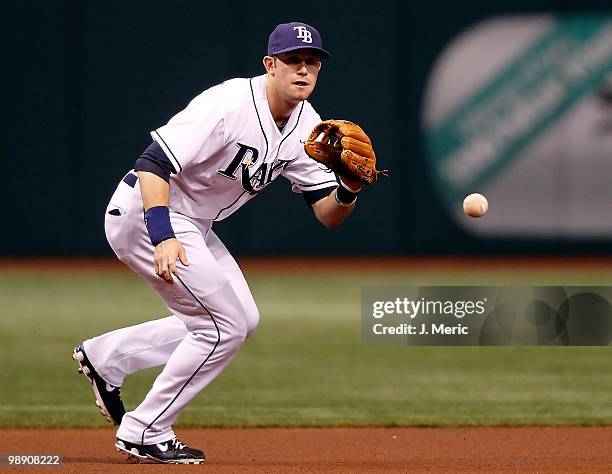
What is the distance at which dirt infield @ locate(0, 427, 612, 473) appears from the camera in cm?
539

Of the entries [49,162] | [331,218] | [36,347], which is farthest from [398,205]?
[331,218]

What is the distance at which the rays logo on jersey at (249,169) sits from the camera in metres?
5.46

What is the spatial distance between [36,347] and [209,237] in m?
4.41

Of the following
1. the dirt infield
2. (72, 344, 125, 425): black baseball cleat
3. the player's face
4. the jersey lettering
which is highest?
the player's face

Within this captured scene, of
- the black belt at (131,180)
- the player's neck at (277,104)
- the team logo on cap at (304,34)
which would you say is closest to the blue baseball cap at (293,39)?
the team logo on cap at (304,34)

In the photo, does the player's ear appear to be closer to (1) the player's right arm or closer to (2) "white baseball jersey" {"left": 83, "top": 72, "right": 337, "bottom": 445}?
(2) "white baseball jersey" {"left": 83, "top": 72, "right": 337, "bottom": 445}

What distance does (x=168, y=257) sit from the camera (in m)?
4.98

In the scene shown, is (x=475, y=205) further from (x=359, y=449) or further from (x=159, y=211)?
(x=159, y=211)

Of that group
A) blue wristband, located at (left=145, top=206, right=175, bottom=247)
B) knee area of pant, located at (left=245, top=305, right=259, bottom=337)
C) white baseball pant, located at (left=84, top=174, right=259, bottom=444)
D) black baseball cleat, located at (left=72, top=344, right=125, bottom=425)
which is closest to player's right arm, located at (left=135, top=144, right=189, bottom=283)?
blue wristband, located at (left=145, top=206, right=175, bottom=247)

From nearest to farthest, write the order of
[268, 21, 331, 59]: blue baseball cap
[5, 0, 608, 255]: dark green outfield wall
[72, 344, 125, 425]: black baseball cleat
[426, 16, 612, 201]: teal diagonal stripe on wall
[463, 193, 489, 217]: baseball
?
1. [268, 21, 331, 59]: blue baseball cap
2. [72, 344, 125, 425]: black baseball cleat
3. [463, 193, 489, 217]: baseball
4. [426, 16, 612, 201]: teal diagonal stripe on wall
5. [5, 0, 608, 255]: dark green outfield wall

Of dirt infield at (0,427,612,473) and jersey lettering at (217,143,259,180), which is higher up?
jersey lettering at (217,143,259,180)

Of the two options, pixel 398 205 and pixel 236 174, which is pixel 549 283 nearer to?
pixel 398 205

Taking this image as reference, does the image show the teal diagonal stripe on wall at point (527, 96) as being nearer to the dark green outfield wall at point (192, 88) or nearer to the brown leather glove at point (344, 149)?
the dark green outfield wall at point (192, 88)

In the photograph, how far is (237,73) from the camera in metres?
16.1
